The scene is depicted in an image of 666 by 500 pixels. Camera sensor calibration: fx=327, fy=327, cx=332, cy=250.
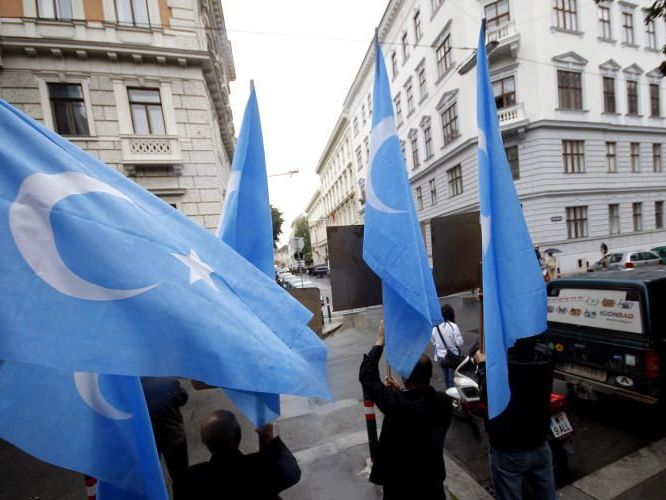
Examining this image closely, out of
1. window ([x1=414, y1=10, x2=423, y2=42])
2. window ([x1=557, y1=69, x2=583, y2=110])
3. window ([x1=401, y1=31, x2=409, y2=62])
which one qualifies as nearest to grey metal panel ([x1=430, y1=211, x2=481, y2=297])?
window ([x1=557, y1=69, x2=583, y2=110])

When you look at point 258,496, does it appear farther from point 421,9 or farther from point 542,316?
point 421,9

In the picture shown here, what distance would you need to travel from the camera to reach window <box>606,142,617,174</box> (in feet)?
68.1

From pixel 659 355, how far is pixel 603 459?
4.29 ft

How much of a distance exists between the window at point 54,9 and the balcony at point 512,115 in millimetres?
19405

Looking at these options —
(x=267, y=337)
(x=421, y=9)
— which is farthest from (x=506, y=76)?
(x=267, y=337)

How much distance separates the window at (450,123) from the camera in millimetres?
21031

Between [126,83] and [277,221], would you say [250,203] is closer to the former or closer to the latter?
[126,83]

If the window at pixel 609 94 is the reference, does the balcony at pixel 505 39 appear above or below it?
above

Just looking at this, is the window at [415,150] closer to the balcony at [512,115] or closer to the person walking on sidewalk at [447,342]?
the balcony at [512,115]

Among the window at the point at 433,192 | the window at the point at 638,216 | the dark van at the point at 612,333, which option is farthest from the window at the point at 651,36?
the dark van at the point at 612,333

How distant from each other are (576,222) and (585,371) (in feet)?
63.5

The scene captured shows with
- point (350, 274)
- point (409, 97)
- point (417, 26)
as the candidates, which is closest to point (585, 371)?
point (350, 274)

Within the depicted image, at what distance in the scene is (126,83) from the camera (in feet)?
35.0

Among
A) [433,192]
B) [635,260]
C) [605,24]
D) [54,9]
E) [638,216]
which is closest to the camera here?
[54,9]
